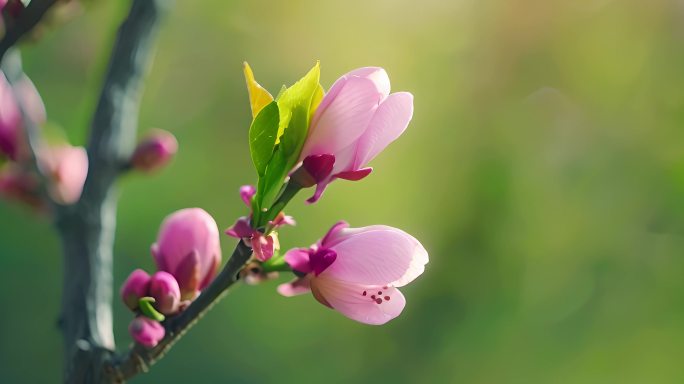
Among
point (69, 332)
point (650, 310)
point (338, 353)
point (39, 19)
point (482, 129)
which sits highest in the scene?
point (482, 129)

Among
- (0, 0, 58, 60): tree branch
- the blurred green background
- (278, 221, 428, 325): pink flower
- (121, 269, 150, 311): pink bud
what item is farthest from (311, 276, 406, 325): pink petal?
the blurred green background

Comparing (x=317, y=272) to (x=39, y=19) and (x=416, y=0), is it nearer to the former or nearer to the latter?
(x=39, y=19)

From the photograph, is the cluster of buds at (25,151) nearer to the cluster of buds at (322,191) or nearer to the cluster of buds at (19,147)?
the cluster of buds at (19,147)

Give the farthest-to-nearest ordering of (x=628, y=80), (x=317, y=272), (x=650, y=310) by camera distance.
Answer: (x=628, y=80)
(x=650, y=310)
(x=317, y=272)

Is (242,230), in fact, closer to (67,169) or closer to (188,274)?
(188,274)

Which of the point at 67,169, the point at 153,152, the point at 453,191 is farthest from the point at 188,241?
the point at 453,191

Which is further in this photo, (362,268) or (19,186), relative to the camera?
(19,186)

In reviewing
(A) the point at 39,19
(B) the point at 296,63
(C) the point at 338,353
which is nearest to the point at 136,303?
(A) the point at 39,19
